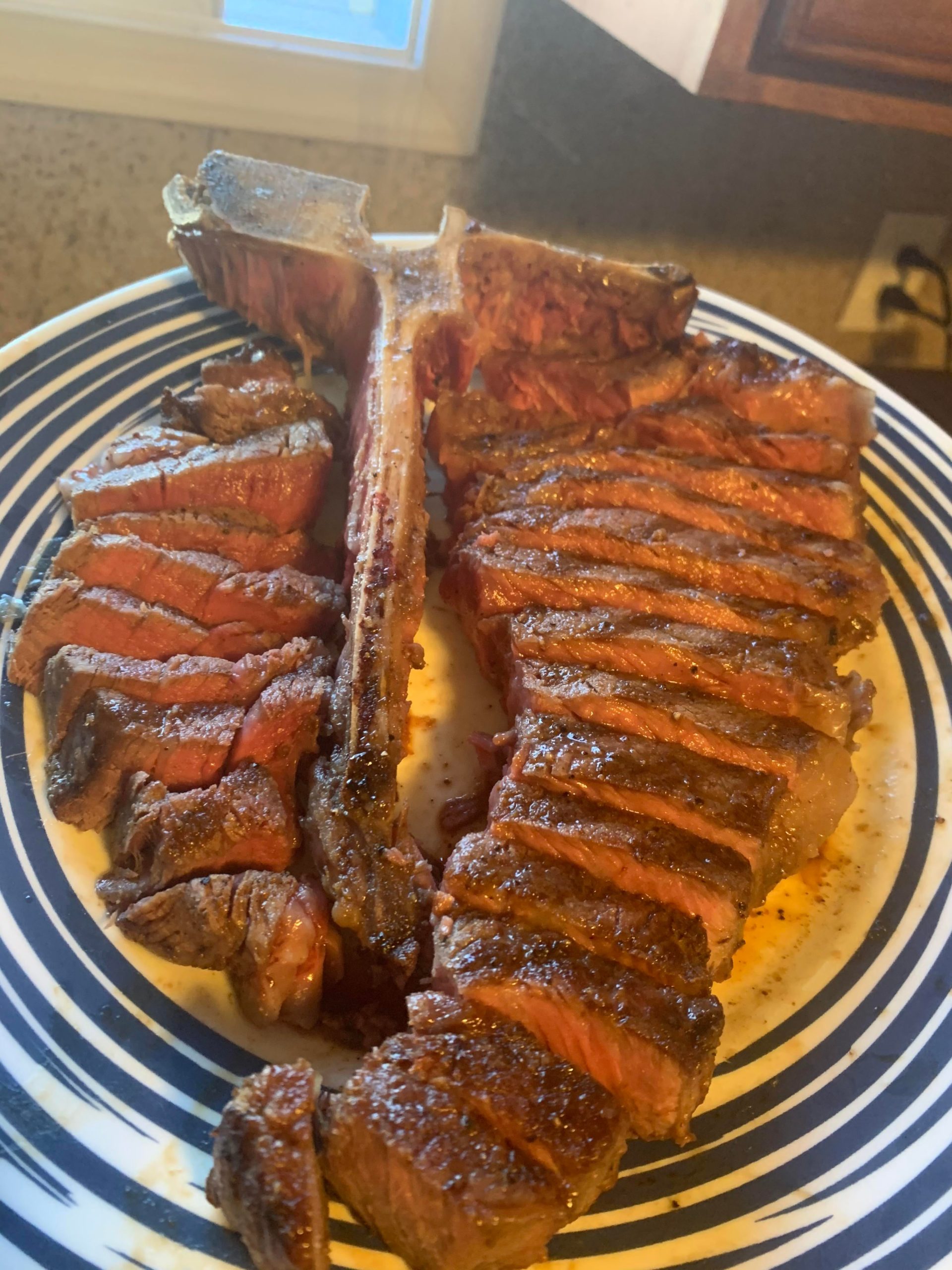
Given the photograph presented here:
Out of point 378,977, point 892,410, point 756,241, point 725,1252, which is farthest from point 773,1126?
point 756,241

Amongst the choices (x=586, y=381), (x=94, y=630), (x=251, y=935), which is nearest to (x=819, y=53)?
(x=586, y=381)

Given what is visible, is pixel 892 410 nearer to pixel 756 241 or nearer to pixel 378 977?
pixel 756 241

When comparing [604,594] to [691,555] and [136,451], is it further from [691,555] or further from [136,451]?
[136,451]

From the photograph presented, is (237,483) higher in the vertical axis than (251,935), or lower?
higher

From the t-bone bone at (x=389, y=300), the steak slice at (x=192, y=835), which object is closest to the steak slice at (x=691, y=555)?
the t-bone bone at (x=389, y=300)

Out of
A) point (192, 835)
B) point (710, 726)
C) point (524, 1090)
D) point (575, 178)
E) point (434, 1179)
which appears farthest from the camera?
point (575, 178)

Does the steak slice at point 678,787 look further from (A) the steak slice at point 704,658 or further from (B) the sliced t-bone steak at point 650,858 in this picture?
(A) the steak slice at point 704,658

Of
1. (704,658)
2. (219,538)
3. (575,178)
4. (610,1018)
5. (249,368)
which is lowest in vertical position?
(610,1018)
